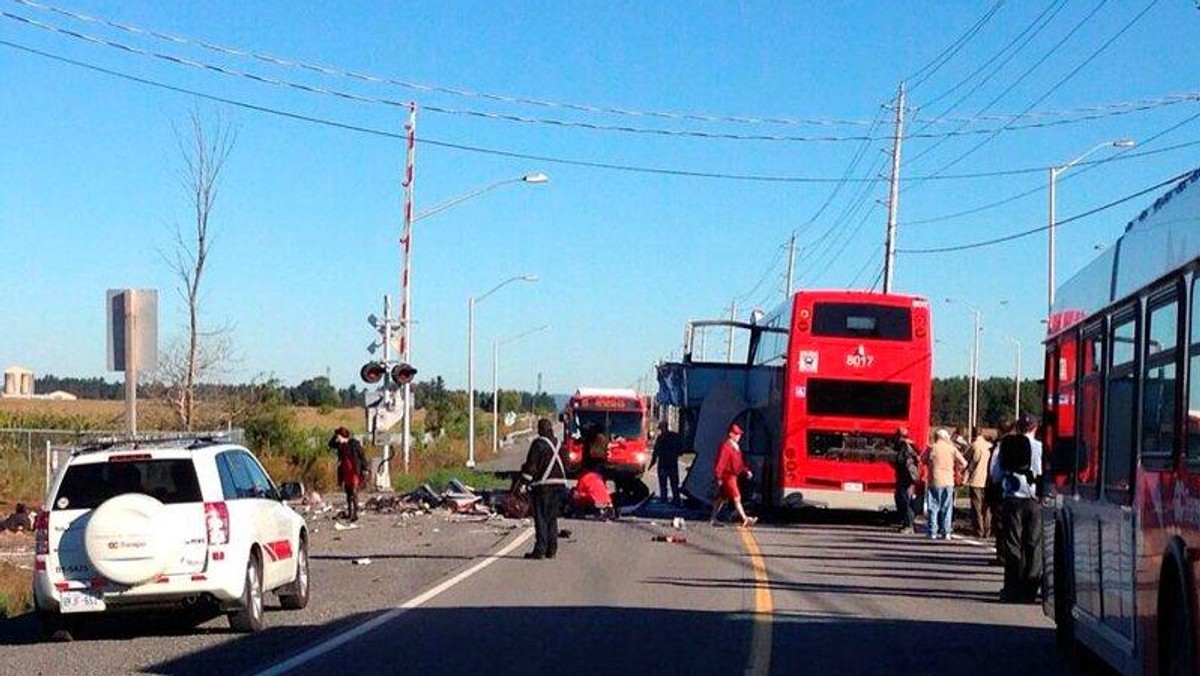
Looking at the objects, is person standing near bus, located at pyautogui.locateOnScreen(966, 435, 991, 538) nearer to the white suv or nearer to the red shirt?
the red shirt

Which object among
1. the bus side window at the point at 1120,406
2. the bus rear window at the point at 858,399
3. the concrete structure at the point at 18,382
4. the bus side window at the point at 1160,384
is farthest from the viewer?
the concrete structure at the point at 18,382

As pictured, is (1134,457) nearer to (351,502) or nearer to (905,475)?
(905,475)

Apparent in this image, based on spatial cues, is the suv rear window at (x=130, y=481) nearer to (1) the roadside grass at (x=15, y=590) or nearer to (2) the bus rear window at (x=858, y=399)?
(1) the roadside grass at (x=15, y=590)

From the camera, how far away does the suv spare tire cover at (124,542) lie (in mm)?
14000

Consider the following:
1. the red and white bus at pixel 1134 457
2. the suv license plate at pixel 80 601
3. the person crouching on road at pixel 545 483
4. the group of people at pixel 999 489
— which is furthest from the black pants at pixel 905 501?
the suv license plate at pixel 80 601

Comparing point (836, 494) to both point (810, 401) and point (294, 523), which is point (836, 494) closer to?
point (810, 401)

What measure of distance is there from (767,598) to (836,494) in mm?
14143

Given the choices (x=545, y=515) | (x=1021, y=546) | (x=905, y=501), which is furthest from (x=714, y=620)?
(x=905, y=501)

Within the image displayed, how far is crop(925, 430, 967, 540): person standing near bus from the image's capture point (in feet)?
86.7

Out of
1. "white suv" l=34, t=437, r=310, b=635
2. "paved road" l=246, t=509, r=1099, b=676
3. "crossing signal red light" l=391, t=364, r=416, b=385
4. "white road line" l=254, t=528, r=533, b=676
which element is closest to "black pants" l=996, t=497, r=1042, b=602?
"paved road" l=246, t=509, r=1099, b=676

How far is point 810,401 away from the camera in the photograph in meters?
31.4

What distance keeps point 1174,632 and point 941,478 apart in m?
18.4

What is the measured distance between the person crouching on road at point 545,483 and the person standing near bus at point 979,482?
7022 millimetres

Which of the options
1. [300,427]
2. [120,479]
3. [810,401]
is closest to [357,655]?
[120,479]
